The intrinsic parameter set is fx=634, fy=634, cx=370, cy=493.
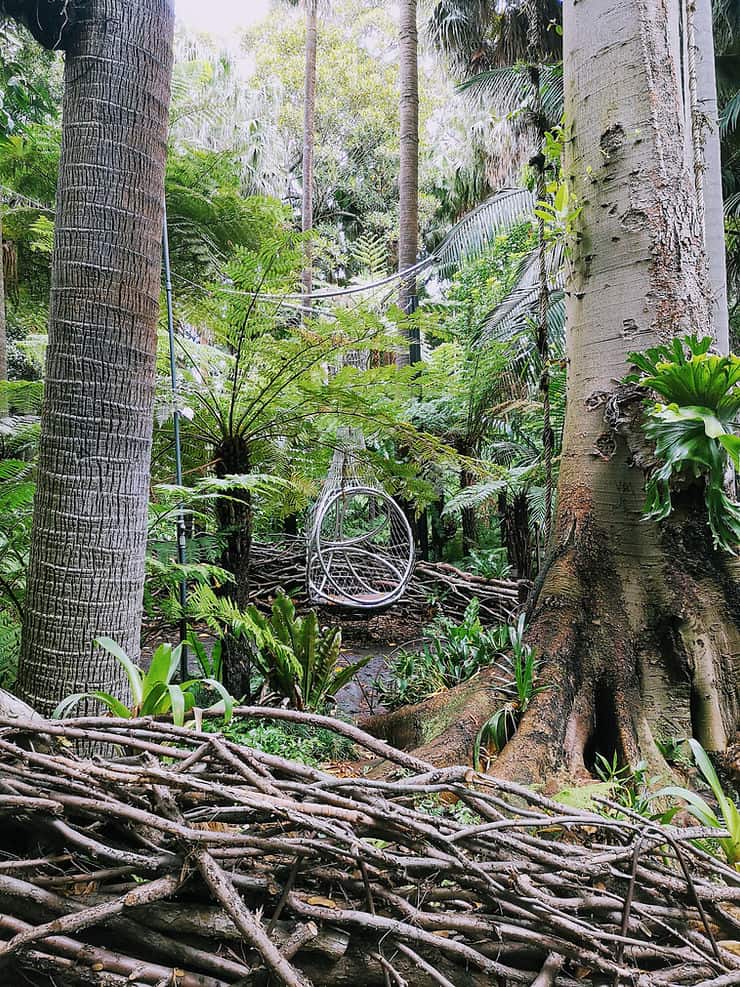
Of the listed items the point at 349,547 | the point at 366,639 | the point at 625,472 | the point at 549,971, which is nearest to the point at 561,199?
the point at 625,472

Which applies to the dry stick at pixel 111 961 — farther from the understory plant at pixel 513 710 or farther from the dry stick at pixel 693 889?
the understory plant at pixel 513 710

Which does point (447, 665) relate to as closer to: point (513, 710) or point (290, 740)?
point (290, 740)

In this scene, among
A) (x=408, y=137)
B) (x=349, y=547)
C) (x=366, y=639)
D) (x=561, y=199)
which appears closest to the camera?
(x=561, y=199)

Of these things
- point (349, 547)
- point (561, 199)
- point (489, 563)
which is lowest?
point (489, 563)

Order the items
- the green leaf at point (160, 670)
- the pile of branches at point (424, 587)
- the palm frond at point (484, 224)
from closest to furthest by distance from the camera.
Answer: the green leaf at point (160, 670) < the pile of branches at point (424, 587) < the palm frond at point (484, 224)

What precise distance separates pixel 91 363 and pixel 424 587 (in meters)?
4.97

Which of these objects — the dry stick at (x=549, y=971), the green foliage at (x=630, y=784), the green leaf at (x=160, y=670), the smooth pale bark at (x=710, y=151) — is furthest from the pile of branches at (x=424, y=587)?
the dry stick at (x=549, y=971)

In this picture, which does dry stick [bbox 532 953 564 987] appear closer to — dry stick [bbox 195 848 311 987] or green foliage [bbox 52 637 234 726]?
dry stick [bbox 195 848 311 987]

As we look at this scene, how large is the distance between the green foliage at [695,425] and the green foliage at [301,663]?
1.65 m

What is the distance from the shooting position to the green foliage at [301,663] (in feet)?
9.54

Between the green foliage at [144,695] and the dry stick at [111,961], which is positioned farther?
the green foliage at [144,695]

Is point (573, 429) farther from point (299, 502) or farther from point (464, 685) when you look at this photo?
point (299, 502)

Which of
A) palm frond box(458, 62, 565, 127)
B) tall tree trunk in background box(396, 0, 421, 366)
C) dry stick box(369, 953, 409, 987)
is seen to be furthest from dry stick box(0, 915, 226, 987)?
palm frond box(458, 62, 565, 127)

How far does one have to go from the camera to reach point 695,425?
1893 mm
